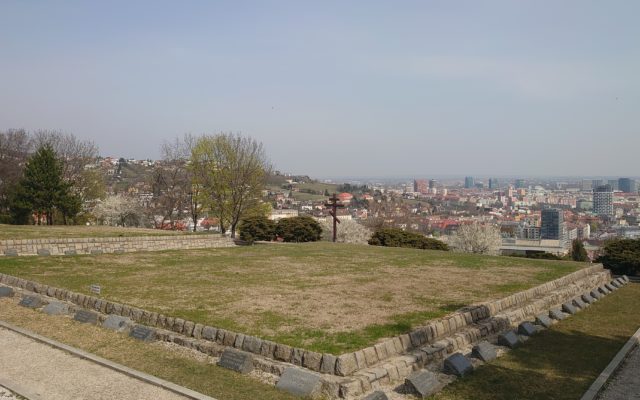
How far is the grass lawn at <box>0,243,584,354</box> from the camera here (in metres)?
9.75

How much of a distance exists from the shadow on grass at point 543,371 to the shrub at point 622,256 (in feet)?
43.1

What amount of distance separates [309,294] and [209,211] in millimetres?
30146

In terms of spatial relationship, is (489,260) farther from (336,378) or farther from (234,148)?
(234,148)

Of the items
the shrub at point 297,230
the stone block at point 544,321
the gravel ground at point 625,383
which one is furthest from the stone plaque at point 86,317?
the shrub at point 297,230

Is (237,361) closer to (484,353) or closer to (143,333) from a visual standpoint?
(143,333)

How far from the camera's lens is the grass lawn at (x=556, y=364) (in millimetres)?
7297

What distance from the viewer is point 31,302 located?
11.9 m

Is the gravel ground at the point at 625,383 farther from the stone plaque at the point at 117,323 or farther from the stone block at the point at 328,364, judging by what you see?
the stone plaque at the point at 117,323

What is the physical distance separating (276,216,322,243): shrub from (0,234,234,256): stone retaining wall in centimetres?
371

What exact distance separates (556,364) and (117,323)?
8.65m

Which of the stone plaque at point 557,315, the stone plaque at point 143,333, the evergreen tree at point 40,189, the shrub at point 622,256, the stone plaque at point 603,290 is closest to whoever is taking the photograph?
the stone plaque at point 143,333

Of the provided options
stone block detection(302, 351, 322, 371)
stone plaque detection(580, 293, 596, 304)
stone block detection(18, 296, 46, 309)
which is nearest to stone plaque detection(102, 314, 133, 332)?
stone block detection(18, 296, 46, 309)

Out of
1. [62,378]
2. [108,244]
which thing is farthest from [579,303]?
[108,244]

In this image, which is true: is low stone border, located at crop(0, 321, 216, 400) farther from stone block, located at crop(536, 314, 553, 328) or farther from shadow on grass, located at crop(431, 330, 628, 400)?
stone block, located at crop(536, 314, 553, 328)
